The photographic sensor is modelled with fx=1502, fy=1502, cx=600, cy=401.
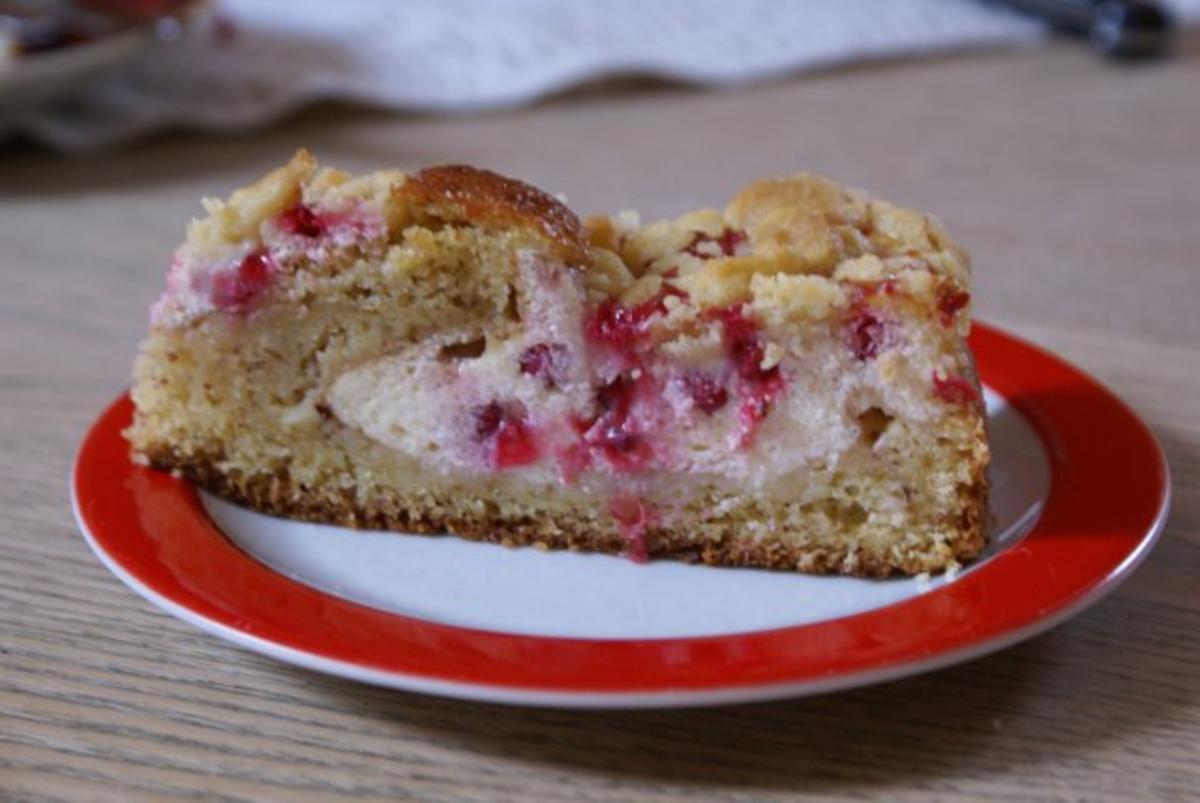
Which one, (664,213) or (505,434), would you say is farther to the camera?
(664,213)

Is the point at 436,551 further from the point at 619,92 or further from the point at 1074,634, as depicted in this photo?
the point at 619,92

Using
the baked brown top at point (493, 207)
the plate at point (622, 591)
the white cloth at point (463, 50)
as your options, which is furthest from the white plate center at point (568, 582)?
the white cloth at point (463, 50)

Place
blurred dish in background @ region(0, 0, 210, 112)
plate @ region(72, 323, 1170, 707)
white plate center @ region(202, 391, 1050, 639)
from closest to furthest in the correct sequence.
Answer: plate @ region(72, 323, 1170, 707) < white plate center @ region(202, 391, 1050, 639) < blurred dish in background @ region(0, 0, 210, 112)

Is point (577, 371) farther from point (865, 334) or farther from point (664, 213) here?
point (664, 213)

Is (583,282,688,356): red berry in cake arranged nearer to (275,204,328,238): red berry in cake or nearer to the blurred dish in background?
(275,204,328,238): red berry in cake

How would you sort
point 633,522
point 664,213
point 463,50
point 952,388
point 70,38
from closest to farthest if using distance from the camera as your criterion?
point 952,388
point 633,522
point 664,213
point 70,38
point 463,50

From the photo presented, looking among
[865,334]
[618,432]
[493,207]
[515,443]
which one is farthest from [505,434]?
[865,334]

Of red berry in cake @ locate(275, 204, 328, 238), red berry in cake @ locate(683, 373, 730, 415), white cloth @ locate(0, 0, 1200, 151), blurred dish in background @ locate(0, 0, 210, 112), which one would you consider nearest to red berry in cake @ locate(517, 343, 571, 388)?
red berry in cake @ locate(683, 373, 730, 415)
